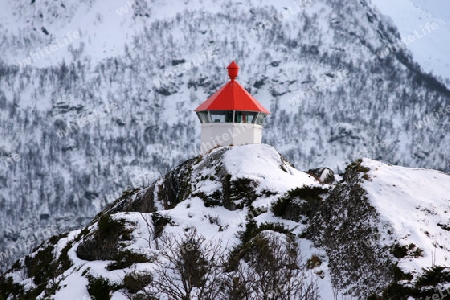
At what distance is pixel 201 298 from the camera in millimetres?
19188

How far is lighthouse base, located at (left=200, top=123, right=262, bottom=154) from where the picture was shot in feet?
125

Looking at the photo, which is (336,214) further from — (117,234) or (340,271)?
(117,234)

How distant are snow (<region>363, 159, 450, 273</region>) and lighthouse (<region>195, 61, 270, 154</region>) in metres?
14.3

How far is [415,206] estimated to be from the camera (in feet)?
71.9

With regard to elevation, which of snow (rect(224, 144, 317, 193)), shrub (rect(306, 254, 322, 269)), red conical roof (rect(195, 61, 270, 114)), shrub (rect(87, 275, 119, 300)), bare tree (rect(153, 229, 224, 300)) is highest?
red conical roof (rect(195, 61, 270, 114))

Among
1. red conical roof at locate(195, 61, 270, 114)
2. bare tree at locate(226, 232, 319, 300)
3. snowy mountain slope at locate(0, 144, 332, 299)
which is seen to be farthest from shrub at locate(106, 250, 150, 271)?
red conical roof at locate(195, 61, 270, 114)

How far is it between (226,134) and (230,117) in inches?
44.1

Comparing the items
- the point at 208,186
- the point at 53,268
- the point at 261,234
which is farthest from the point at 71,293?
the point at 208,186

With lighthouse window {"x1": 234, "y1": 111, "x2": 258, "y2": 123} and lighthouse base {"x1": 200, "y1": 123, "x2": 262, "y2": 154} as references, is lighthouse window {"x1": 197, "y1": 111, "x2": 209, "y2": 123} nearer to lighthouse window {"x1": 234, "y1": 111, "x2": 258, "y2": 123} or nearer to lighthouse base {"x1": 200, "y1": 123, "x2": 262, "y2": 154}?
lighthouse base {"x1": 200, "y1": 123, "x2": 262, "y2": 154}

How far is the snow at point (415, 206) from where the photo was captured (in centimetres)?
1994

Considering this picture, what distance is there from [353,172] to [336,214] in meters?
2.07

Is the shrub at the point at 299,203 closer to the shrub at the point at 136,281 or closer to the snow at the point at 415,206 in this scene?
the snow at the point at 415,206

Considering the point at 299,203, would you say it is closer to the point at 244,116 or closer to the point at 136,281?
the point at 136,281

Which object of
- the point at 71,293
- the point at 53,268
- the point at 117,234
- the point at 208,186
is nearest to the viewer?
the point at 71,293
